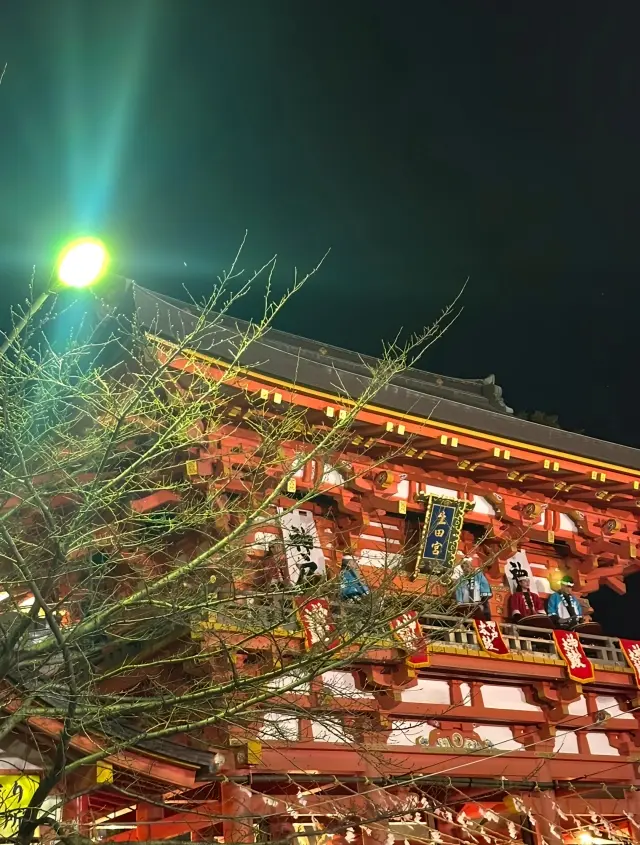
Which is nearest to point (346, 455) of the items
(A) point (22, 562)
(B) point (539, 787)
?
(B) point (539, 787)

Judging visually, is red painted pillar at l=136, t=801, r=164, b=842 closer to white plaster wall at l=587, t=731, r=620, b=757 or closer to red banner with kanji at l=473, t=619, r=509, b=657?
red banner with kanji at l=473, t=619, r=509, b=657

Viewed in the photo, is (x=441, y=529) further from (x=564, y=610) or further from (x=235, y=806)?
(x=235, y=806)

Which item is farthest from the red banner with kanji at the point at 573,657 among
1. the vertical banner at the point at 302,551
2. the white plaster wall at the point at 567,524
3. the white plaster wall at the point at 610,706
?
the vertical banner at the point at 302,551

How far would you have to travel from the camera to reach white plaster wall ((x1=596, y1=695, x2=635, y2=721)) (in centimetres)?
1106

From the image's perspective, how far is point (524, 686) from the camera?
417 inches

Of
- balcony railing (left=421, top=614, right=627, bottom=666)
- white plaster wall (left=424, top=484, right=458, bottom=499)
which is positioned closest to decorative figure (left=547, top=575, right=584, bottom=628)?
balcony railing (left=421, top=614, right=627, bottom=666)

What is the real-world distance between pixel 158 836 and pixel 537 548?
307 inches

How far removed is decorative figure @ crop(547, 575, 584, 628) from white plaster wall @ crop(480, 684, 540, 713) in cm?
161

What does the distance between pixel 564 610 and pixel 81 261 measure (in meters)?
10.1

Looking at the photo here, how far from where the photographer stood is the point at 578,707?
10969 millimetres

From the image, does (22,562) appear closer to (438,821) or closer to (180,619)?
(180,619)

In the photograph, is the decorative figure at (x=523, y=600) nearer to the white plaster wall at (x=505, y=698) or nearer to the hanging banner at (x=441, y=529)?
the white plaster wall at (x=505, y=698)

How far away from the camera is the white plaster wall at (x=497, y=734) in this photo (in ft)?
32.9

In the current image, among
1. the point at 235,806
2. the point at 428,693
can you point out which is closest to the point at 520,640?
the point at 428,693
